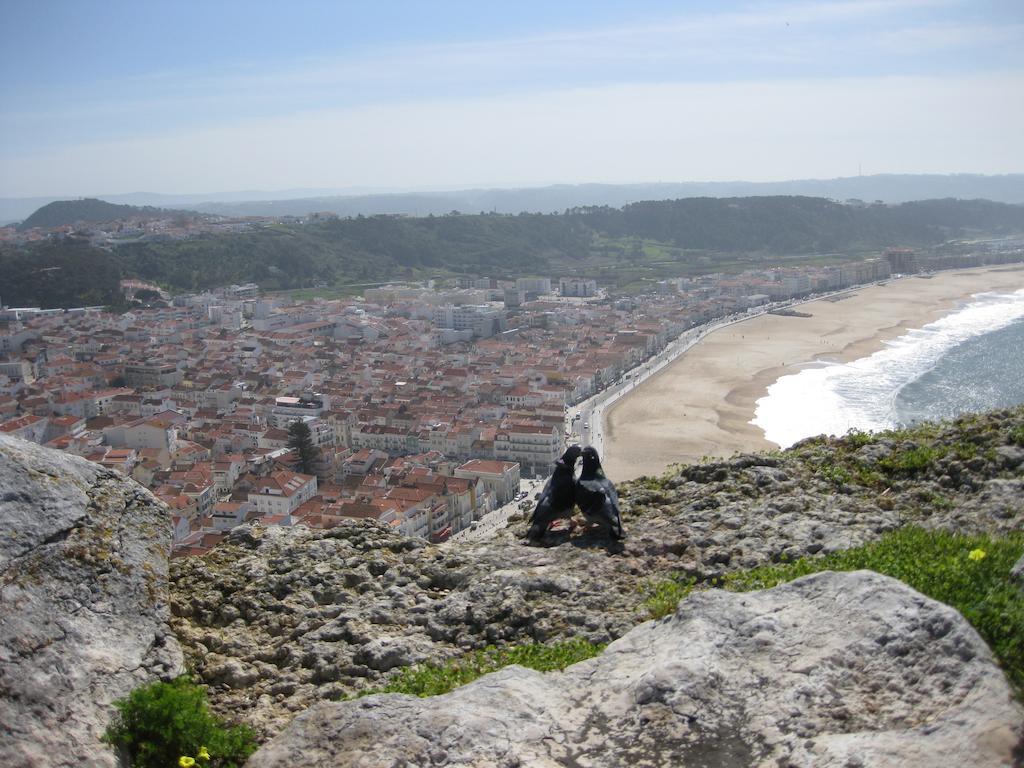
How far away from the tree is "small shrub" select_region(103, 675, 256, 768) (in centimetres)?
2778

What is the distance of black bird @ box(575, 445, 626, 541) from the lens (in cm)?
657

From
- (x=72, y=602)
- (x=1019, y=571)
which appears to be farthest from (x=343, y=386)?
(x=1019, y=571)

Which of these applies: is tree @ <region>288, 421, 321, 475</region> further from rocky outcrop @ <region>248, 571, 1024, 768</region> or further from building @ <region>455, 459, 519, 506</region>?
rocky outcrop @ <region>248, 571, 1024, 768</region>

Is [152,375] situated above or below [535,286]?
below

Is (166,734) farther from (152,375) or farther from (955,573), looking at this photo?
(152,375)

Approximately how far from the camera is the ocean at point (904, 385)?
106 ft

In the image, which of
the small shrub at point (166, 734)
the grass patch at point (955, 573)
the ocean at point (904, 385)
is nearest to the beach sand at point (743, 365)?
the ocean at point (904, 385)

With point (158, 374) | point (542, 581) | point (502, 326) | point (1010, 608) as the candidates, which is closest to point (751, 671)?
point (1010, 608)

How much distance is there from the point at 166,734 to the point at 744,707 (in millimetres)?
2560

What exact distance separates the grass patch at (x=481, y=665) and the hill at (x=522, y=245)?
79781mm

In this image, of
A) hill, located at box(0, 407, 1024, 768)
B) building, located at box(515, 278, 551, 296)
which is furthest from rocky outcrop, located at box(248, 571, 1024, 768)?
building, located at box(515, 278, 551, 296)

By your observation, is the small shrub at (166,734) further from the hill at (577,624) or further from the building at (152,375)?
the building at (152,375)

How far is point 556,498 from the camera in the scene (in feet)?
22.5

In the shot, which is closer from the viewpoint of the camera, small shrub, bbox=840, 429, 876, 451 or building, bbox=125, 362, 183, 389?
small shrub, bbox=840, 429, 876, 451
